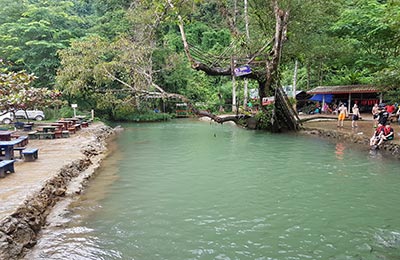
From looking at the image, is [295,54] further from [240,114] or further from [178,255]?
[178,255]

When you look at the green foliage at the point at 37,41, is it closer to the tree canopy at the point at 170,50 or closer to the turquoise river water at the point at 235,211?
Result: the tree canopy at the point at 170,50

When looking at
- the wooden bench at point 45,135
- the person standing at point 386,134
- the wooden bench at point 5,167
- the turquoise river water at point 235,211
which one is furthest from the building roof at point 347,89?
the wooden bench at point 5,167

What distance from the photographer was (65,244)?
5.67 m

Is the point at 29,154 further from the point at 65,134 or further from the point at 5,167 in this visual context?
the point at 65,134

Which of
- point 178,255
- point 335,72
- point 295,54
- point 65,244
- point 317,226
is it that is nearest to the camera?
point 178,255

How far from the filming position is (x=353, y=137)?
15.6m

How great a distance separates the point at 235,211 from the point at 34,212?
13.0 feet

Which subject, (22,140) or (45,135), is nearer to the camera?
(22,140)

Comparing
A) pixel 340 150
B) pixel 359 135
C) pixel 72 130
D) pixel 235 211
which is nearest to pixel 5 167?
pixel 235 211

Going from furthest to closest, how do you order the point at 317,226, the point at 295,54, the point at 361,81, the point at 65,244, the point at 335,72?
the point at 335,72
the point at 361,81
the point at 295,54
the point at 317,226
the point at 65,244

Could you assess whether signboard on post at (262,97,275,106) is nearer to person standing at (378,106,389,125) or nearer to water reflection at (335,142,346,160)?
water reflection at (335,142,346,160)

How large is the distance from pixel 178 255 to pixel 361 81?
2675cm

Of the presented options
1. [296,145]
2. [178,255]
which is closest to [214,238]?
[178,255]

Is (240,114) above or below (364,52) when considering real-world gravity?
below
